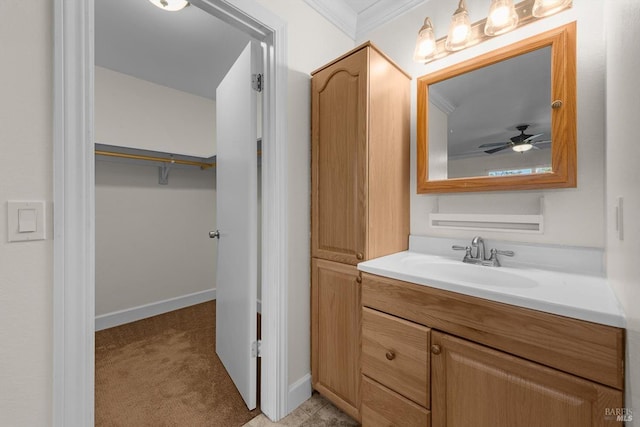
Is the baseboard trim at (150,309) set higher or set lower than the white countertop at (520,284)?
lower

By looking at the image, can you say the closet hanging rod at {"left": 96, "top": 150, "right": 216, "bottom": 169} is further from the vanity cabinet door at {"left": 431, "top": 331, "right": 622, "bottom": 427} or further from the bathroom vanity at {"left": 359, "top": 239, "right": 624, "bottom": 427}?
the vanity cabinet door at {"left": 431, "top": 331, "right": 622, "bottom": 427}

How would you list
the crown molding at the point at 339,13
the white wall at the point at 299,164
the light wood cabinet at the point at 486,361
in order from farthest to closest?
the crown molding at the point at 339,13, the white wall at the point at 299,164, the light wood cabinet at the point at 486,361

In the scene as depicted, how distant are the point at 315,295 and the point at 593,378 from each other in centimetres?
110

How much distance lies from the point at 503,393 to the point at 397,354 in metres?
0.35

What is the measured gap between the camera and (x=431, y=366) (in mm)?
934

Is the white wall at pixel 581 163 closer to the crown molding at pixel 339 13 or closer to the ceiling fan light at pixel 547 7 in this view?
the ceiling fan light at pixel 547 7

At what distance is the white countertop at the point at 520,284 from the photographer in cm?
67

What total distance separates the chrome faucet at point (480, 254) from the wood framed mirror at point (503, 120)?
277mm

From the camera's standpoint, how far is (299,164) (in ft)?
4.74

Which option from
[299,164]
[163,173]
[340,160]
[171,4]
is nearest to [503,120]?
[340,160]
